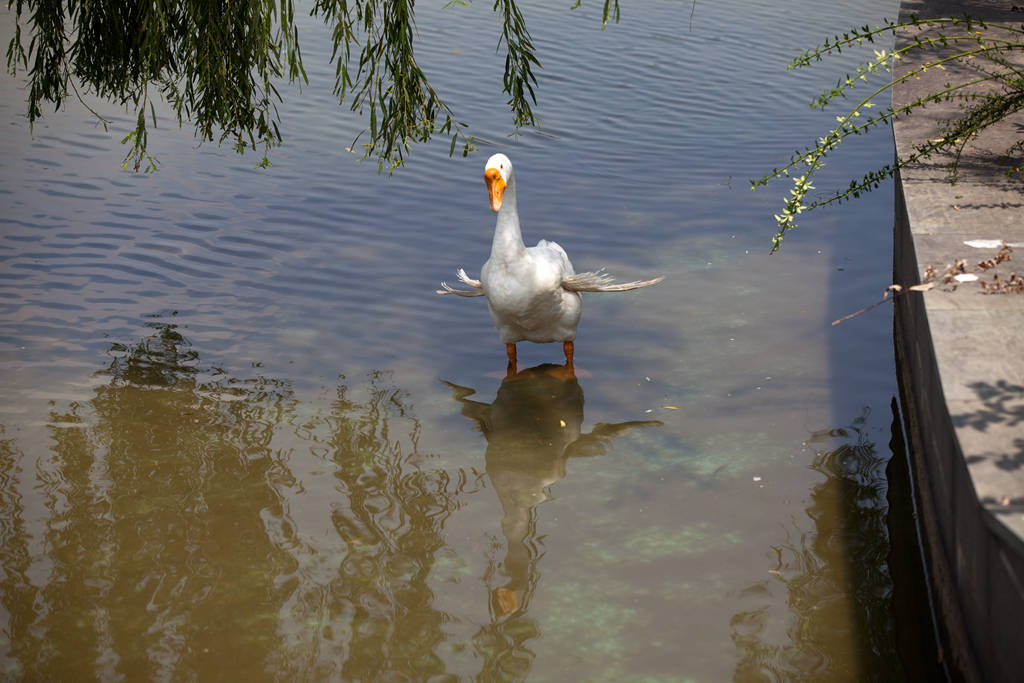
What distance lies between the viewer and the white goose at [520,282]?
20.8 feet

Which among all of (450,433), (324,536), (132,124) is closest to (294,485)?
(324,536)

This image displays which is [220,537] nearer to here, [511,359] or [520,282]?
[520,282]

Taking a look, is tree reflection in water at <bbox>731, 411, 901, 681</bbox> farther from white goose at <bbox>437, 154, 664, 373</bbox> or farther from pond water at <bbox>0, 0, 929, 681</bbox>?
white goose at <bbox>437, 154, 664, 373</bbox>

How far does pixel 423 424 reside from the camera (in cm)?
630

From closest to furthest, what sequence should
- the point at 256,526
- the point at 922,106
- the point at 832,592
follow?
the point at 832,592 < the point at 256,526 < the point at 922,106

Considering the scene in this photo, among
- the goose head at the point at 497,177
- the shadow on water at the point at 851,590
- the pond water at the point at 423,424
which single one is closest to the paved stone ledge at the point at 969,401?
the shadow on water at the point at 851,590

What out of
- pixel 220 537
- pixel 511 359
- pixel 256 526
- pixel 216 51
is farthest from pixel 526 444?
pixel 216 51

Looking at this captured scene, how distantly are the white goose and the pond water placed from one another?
0.47 metres

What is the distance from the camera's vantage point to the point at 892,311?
7625mm

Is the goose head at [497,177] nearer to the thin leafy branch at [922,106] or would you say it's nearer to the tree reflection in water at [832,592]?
the thin leafy branch at [922,106]

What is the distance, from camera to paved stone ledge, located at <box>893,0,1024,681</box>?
3.20 metres

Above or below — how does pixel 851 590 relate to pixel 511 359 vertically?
below

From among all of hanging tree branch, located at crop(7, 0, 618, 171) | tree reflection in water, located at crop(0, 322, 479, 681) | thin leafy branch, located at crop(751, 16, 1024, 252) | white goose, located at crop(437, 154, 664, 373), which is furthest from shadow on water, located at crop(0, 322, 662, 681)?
thin leafy branch, located at crop(751, 16, 1024, 252)

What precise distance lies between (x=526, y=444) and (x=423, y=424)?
668mm
